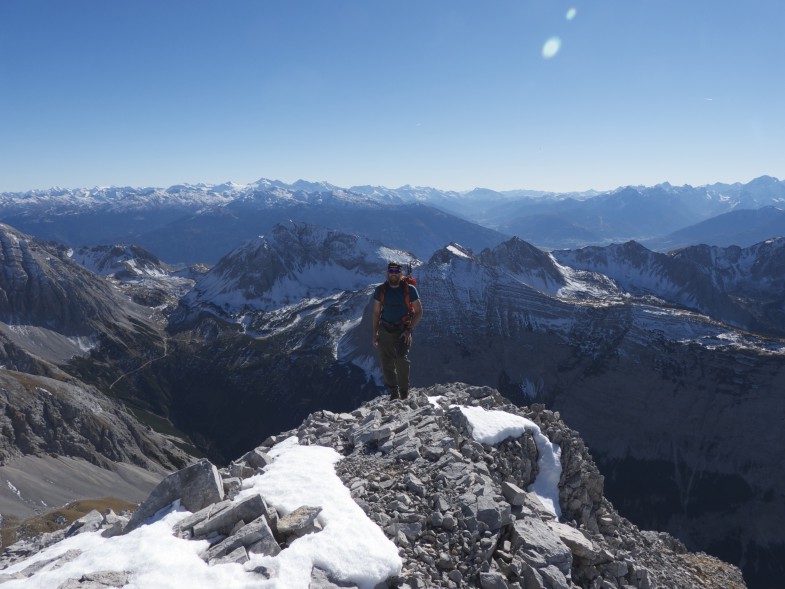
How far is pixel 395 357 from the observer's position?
23.3 m

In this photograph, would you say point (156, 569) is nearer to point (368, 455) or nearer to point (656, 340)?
point (368, 455)

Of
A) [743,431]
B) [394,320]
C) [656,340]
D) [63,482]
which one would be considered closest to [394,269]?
[394,320]

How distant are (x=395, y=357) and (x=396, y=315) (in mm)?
2080

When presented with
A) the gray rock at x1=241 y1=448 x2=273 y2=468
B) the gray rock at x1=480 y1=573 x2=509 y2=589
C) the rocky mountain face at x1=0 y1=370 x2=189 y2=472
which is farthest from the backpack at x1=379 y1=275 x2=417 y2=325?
the rocky mountain face at x1=0 y1=370 x2=189 y2=472

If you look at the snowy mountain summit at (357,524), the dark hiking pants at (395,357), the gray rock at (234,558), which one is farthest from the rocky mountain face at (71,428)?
the gray rock at (234,558)

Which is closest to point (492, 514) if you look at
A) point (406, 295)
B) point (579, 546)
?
point (579, 546)

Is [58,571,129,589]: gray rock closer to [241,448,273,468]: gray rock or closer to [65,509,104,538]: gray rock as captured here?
[65,509,104,538]: gray rock

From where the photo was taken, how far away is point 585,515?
22125 mm

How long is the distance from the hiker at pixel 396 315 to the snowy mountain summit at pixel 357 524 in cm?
284

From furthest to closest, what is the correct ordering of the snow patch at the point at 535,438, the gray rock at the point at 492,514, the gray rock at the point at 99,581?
the snow patch at the point at 535,438, the gray rock at the point at 492,514, the gray rock at the point at 99,581

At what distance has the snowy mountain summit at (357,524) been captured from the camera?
11.0 m

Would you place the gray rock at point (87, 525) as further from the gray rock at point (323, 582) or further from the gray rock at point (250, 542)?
the gray rock at point (323, 582)

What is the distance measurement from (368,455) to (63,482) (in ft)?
441

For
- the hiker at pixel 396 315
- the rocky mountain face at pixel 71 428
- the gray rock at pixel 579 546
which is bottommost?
the rocky mountain face at pixel 71 428
